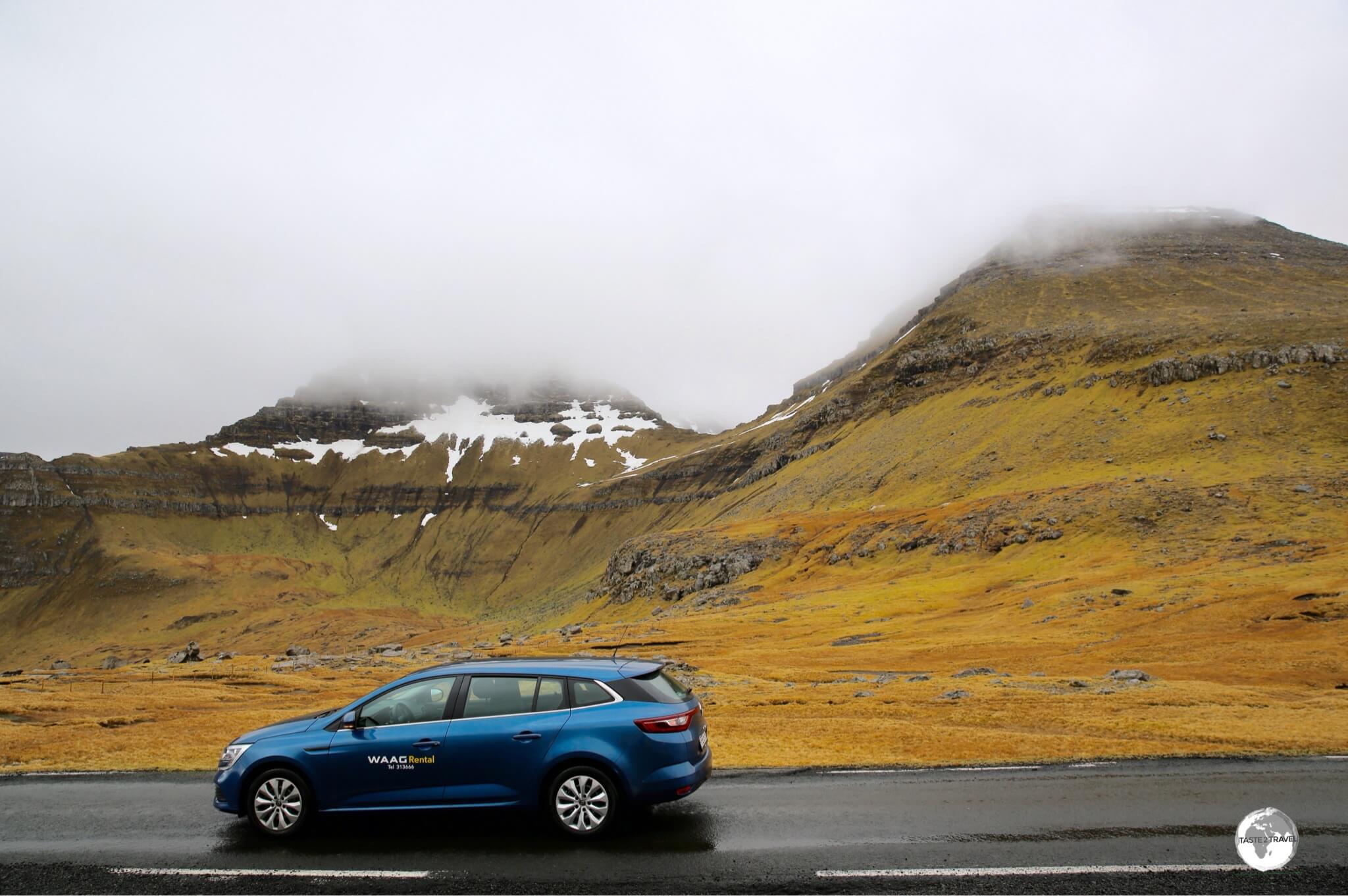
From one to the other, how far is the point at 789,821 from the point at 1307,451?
90.2m

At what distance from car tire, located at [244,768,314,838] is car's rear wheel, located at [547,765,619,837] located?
3.43m

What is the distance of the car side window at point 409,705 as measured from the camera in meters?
9.97

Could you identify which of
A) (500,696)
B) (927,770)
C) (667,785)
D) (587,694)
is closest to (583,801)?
(667,785)

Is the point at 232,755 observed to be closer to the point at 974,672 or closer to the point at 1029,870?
the point at 1029,870

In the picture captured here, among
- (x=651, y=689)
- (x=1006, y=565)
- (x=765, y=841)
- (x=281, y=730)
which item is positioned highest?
(x=651, y=689)

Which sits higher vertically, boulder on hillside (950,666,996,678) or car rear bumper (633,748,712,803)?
car rear bumper (633,748,712,803)

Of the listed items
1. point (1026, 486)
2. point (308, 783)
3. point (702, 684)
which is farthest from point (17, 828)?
point (1026, 486)

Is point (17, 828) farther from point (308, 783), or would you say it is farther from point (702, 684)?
point (702, 684)

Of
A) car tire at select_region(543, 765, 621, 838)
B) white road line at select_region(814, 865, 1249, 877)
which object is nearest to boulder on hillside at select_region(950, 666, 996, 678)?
white road line at select_region(814, 865, 1249, 877)

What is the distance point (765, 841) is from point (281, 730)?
6.99m

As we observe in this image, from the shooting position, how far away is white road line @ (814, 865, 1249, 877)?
8164 millimetres

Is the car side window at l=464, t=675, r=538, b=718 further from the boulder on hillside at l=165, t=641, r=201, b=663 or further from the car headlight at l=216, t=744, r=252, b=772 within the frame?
the boulder on hillside at l=165, t=641, r=201, b=663

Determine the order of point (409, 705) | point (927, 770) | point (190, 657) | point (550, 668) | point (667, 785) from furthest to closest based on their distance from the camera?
point (190, 657) → point (927, 770) → point (550, 668) → point (409, 705) → point (667, 785)

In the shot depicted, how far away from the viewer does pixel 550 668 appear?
10.2m
